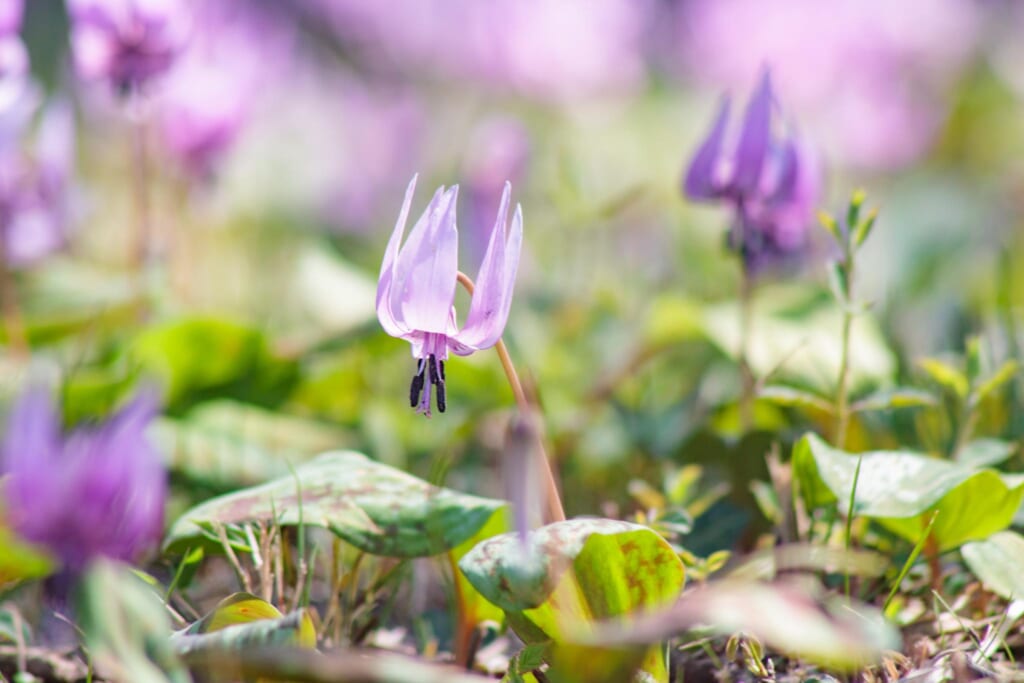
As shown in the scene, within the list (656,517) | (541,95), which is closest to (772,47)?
(541,95)

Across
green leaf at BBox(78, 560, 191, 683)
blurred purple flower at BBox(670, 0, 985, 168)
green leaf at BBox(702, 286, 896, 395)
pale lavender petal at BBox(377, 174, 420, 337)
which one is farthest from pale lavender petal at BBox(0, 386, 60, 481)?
blurred purple flower at BBox(670, 0, 985, 168)

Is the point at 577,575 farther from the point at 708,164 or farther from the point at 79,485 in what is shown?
the point at 708,164

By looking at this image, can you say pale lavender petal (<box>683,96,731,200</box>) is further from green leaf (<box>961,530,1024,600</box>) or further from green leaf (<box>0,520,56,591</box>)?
green leaf (<box>0,520,56,591</box>)

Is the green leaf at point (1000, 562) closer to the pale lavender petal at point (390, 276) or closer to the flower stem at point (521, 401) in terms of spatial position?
the flower stem at point (521, 401)

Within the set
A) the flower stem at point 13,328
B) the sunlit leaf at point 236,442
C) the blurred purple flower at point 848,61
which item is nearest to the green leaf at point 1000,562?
the sunlit leaf at point 236,442

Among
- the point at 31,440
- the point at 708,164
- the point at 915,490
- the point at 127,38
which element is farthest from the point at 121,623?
the point at 127,38
